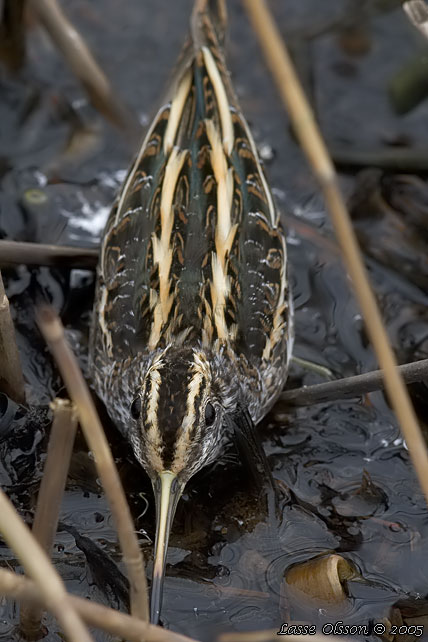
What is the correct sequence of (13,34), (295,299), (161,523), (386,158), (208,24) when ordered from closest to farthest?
(161,523), (208,24), (295,299), (386,158), (13,34)

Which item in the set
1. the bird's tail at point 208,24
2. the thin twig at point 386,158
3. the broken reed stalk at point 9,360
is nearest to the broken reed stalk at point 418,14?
the bird's tail at point 208,24

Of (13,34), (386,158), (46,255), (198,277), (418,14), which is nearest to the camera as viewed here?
(418,14)

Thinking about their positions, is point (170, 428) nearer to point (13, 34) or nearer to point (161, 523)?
point (161, 523)

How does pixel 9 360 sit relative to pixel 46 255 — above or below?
below

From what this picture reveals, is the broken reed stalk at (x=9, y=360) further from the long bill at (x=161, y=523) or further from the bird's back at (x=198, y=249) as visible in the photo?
the long bill at (x=161, y=523)

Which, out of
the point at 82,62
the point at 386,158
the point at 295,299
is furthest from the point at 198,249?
the point at 386,158

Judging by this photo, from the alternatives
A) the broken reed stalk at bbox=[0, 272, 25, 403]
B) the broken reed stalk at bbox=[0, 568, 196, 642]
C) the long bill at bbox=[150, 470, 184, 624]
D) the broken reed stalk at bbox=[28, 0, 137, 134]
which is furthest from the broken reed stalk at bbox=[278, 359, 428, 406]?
the broken reed stalk at bbox=[28, 0, 137, 134]
